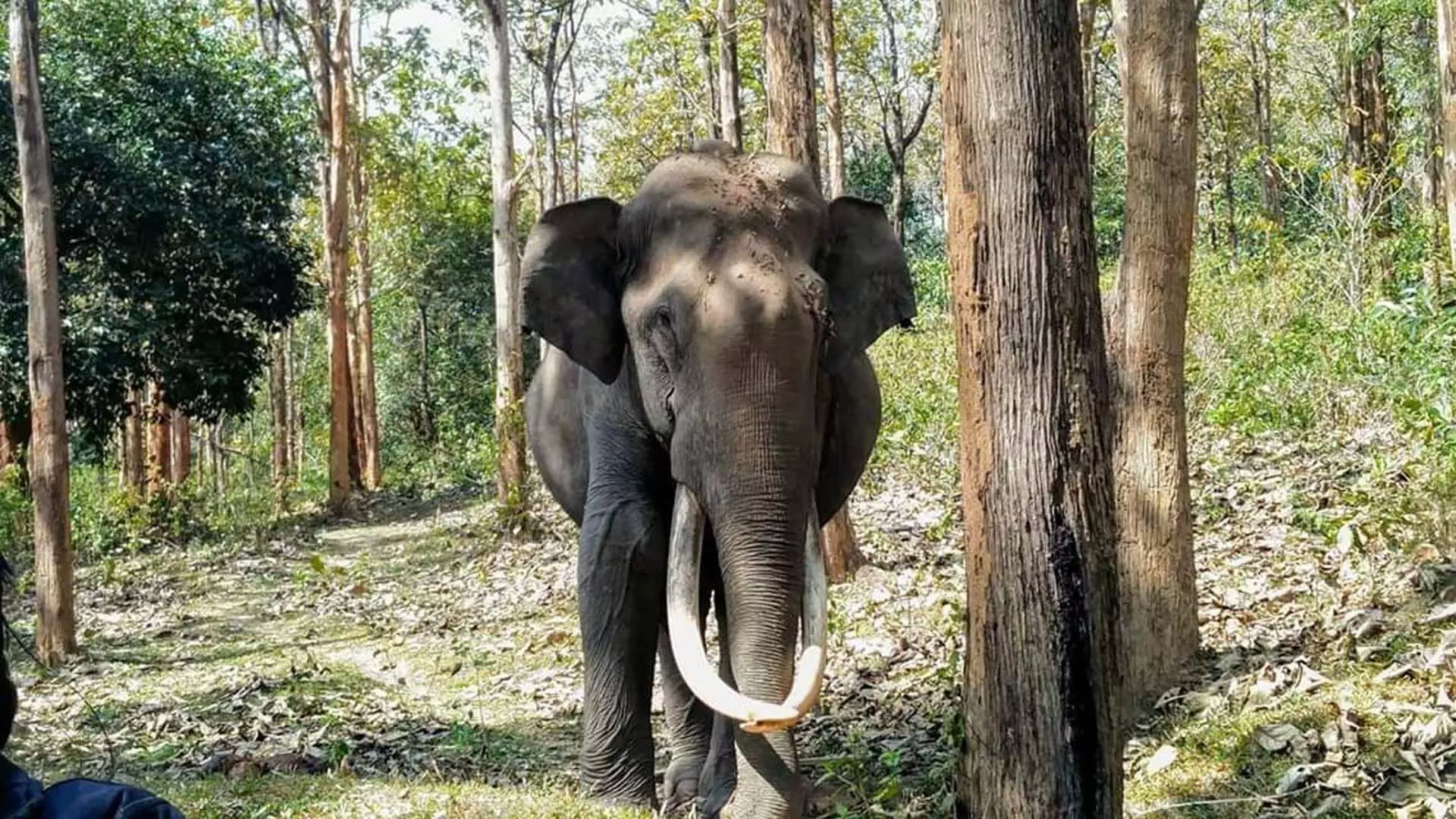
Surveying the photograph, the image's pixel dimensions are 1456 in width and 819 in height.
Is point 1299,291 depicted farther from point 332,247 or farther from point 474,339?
point 474,339

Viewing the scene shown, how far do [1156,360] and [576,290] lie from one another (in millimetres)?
2781

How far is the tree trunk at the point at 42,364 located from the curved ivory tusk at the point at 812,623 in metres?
8.72

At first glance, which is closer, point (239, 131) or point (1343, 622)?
point (1343, 622)

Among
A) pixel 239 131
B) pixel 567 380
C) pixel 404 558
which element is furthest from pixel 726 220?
pixel 239 131

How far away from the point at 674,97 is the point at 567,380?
2831cm

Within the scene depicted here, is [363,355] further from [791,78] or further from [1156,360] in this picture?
[1156,360]

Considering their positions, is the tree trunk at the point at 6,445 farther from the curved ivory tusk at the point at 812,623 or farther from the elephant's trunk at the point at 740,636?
the curved ivory tusk at the point at 812,623

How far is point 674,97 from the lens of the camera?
34.4m

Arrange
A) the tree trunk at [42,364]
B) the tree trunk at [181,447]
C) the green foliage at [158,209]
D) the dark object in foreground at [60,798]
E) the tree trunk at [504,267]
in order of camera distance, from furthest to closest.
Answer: the tree trunk at [181,447] → the green foliage at [158,209] → the tree trunk at [504,267] → the tree trunk at [42,364] → the dark object in foreground at [60,798]

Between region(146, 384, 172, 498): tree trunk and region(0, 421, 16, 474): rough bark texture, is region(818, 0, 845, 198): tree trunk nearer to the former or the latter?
region(146, 384, 172, 498): tree trunk

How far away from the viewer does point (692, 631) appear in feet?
17.4

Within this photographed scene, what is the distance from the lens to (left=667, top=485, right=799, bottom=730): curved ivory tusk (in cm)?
461

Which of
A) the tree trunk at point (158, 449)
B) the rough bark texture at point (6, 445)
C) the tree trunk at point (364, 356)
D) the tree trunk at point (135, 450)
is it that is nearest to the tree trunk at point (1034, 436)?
the rough bark texture at point (6, 445)

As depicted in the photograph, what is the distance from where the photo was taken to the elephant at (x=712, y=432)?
5250 millimetres
